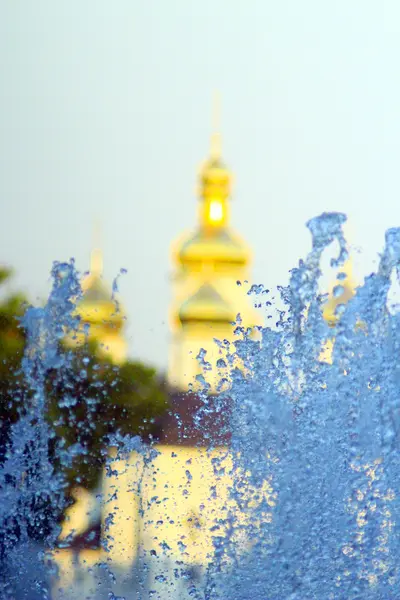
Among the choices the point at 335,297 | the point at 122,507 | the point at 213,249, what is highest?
the point at 213,249

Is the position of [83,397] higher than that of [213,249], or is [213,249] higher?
[213,249]

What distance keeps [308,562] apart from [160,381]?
1638cm

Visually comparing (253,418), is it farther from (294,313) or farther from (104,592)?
(104,592)

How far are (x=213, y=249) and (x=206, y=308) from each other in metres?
3.33

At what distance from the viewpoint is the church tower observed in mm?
59281

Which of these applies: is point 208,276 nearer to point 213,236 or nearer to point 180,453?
point 213,236

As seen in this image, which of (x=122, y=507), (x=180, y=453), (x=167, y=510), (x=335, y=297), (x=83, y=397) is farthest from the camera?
(x=180, y=453)

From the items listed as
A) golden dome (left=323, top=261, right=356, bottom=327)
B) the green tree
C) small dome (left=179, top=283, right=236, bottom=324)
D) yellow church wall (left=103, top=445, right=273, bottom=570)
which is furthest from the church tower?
golden dome (left=323, top=261, right=356, bottom=327)

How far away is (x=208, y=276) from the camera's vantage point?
2404 inches

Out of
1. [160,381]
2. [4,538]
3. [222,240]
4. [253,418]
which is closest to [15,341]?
[160,381]

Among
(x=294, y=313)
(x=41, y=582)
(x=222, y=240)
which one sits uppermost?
(x=222, y=240)

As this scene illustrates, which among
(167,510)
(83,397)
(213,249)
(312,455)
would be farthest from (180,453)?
(213,249)

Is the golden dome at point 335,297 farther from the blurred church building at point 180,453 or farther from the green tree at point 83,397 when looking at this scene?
the green tree at point 83,397

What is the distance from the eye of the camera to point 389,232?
8.28 m
